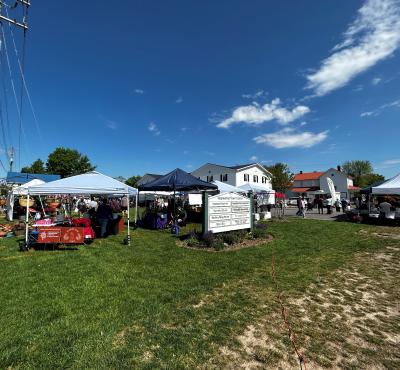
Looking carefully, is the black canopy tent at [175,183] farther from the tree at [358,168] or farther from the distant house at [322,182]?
the tree at [358,168]

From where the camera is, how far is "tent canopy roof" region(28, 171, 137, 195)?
31.3ft

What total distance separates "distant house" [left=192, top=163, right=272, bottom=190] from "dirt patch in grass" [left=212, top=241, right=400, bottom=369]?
125 ft

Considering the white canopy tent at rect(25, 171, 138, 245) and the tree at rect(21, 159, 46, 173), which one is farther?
the tree at rect(21, 159, 46, 173)

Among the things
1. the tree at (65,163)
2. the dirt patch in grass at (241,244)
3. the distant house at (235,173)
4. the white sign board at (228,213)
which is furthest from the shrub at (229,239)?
the tree at (65,163)

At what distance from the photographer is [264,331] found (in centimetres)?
389

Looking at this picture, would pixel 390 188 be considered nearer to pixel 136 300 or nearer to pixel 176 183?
pixel 176 183

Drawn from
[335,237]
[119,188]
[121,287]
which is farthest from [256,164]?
[121,287]

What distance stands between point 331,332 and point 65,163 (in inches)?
3083

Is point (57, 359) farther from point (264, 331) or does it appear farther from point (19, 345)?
point (264, 331)

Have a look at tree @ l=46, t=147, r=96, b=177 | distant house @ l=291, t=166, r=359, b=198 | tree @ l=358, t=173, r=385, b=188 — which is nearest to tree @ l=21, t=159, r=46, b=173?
tree @ l=46, t=147, r=96, b=177

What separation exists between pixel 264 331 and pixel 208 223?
6.39 m

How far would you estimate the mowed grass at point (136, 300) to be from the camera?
10.8ft

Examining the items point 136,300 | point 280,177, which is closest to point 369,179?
point 280,177

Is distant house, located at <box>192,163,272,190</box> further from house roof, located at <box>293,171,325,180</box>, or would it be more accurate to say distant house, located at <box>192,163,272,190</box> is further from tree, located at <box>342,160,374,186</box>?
tree, located at <box>342,160,374,186</box>
